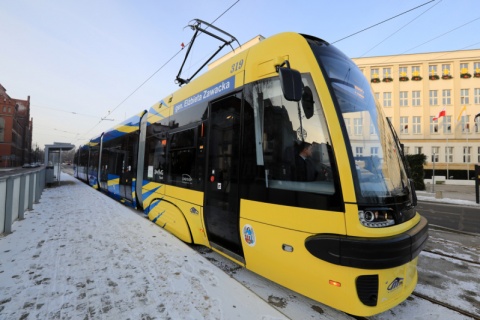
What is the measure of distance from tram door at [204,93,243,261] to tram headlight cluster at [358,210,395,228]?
1.63 m

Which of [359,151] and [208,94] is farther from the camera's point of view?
[208,94]

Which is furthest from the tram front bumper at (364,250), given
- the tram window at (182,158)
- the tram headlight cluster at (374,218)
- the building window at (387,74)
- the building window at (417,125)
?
the building window at (417,125)

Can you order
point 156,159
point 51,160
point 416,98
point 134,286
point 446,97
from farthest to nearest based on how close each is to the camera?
1. point 416,98
2. point 446,97
3. point 51,160
4. point 156,159
5. point 134,286

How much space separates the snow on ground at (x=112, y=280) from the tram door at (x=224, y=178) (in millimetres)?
473

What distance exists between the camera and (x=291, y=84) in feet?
8.68

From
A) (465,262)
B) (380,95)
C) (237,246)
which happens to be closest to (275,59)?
(237,246)

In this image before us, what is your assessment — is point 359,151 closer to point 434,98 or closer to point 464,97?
point 434,98

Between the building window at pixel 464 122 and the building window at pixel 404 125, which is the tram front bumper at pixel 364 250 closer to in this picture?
the building window at pixel 404 125

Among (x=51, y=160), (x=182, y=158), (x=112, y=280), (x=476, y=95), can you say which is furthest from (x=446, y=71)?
(x=51, y=160)

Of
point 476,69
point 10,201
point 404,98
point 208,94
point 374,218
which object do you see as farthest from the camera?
point 404,98

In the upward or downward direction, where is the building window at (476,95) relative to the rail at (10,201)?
upward

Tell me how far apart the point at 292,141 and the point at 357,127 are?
30.0 inches

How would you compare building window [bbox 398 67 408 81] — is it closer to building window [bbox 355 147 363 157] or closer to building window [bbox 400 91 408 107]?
building window [bbox 400 91 408 107]

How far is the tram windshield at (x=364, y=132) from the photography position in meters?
2.59
